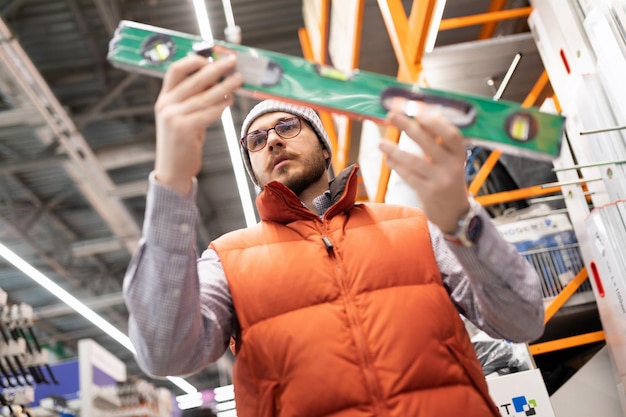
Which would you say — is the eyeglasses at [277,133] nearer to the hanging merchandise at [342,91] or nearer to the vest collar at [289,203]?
the vest collar at [289,203]

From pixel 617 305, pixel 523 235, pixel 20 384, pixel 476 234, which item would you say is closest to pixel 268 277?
pixel 476 234

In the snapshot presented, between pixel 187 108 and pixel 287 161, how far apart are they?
2.42 feet

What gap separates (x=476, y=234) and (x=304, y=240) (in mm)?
515

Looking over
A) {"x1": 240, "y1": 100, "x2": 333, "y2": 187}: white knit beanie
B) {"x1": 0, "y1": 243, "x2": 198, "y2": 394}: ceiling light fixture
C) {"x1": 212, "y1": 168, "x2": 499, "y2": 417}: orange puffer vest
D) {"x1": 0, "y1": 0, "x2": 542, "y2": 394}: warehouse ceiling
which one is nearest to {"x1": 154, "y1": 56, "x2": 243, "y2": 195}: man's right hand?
{"x1": 212, "y1": 168, "x2": 499, "y2": 417}: orange puffer vest

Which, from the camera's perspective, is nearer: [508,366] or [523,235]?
[508,366]

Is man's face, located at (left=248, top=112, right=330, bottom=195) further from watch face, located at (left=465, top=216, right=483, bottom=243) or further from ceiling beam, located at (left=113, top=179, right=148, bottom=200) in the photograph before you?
ceiling beam, located at (left=113, top=179, right=148, bottom=200)

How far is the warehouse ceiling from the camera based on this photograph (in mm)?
4109

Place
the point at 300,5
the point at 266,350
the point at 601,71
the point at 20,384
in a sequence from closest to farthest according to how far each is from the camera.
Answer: the point at 266,350 → the point at 601,71 → the point at 20,384 → the point at 300,5

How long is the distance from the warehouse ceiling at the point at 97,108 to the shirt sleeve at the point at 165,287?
97.3 inches

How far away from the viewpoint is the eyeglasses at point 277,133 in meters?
1.93

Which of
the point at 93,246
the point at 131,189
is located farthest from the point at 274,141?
the point at 93,246

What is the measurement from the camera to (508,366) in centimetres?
296

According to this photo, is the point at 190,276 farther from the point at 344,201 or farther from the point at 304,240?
the point at 344,201

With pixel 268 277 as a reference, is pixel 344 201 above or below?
above
